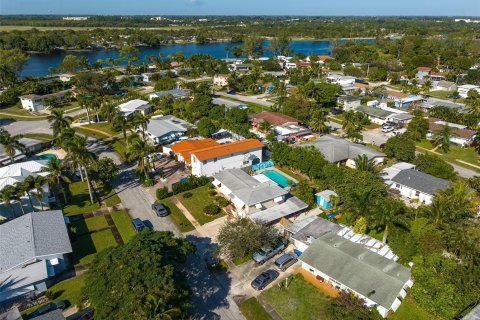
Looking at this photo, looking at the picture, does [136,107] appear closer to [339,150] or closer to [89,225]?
[89,225]

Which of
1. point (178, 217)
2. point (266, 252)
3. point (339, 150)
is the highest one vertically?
point (339, 150)

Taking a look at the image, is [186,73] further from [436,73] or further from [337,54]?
[436,73]

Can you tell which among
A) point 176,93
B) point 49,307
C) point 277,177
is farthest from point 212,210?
point 176,93

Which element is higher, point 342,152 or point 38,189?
point 38,189

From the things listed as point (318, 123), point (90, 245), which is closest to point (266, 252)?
point (90, 245)

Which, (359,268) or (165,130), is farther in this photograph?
(165,130)

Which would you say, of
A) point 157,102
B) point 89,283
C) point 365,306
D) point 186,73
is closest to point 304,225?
point 365,306

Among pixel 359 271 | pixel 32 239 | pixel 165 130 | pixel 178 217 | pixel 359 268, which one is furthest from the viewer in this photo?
pixel 165 130

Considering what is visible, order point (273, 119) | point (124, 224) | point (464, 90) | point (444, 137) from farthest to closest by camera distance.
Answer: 1. point (464, 90)
2. point (273, 119)
3. point (444, 137)
4. point (124, 224)
